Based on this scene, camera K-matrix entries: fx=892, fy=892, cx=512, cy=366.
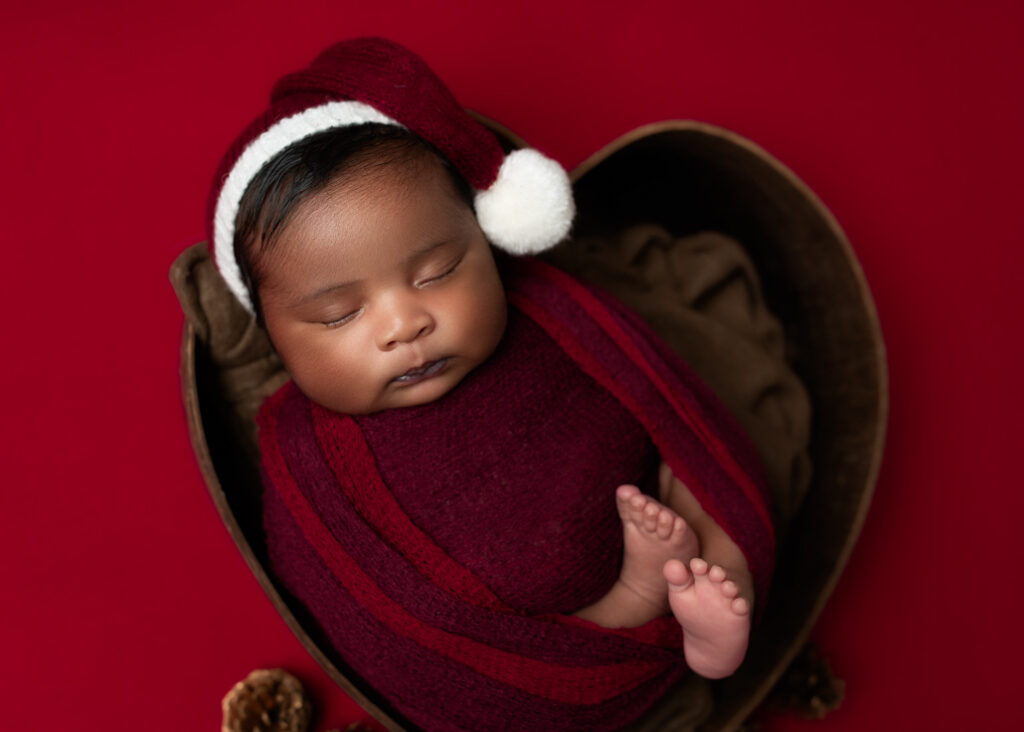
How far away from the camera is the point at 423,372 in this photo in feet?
2.63

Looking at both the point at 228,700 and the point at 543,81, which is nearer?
the point at 228,700

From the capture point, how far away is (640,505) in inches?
33.2

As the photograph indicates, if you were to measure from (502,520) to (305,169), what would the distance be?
1.21ft

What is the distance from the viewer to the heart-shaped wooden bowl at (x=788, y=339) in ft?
3.26

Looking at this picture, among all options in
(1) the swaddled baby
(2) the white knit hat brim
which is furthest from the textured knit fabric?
(2) the white knit hat brim

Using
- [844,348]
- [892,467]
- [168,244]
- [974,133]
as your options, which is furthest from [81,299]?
[974,133]

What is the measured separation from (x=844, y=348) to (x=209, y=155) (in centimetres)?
86

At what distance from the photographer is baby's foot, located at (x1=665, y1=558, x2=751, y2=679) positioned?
79cm

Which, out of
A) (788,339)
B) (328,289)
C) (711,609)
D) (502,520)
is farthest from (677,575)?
(788,339)

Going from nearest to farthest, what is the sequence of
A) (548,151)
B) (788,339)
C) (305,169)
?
(305,169)
(548,151)
(788,339)

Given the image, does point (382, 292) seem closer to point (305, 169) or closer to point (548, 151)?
point (305, 169)

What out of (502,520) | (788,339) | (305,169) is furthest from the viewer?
(788,339)

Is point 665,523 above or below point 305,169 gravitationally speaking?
below

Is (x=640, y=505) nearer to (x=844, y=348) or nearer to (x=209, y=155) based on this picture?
(x=844, y=348)
